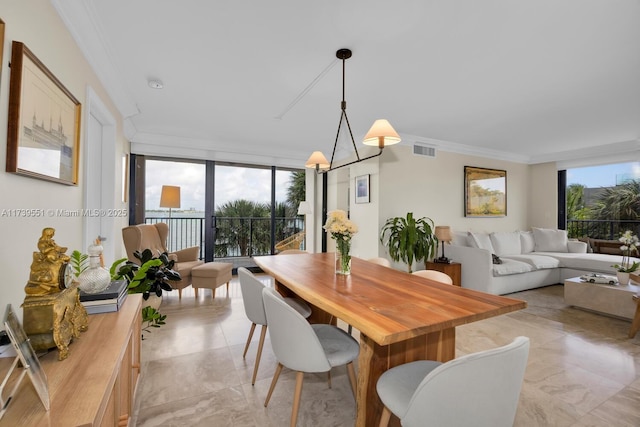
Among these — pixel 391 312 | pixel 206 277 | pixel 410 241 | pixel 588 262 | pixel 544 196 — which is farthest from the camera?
pixel 544 196

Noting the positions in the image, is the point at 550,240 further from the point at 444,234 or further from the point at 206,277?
the point at 206,277

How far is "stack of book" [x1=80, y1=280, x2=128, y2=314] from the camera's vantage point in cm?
127

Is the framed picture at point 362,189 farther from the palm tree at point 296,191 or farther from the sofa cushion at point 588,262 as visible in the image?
the sofa cushion at point 588,262

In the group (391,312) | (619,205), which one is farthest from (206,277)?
(619,205)

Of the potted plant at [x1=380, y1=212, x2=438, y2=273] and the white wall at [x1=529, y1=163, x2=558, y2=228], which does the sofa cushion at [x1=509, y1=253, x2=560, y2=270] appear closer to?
the white wall at [x1=529, y1=163, x2=558, y2=228]

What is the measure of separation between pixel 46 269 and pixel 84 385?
0.45 m

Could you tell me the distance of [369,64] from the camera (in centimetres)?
244

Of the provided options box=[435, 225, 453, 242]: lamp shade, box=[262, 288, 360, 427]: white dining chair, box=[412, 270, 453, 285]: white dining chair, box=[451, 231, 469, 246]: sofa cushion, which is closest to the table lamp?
box=[435, 225, 453, 242]: lamp shade

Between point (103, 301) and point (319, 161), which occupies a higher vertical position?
point (319, 161)

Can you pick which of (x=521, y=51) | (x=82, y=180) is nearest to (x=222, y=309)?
(x=82, y=180)

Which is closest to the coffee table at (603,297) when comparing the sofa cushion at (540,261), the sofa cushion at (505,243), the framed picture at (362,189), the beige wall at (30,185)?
the sofa cushion at (540,261)

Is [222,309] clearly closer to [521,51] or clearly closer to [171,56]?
[171,56]

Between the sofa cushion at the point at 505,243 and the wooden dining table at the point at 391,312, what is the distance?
3.89 meters

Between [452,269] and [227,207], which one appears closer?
[452,269]
